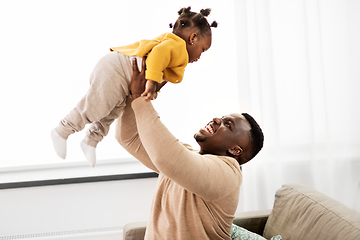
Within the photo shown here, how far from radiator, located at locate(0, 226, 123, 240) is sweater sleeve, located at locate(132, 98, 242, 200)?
1.51m

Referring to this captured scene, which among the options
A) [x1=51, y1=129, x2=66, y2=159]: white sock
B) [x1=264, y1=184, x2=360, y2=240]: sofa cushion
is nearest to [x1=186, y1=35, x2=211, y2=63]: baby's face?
[x1=51, y1=129, x2=66, y2=159]: white sock

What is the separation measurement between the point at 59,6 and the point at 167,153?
1.86 m

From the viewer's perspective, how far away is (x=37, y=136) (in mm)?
2521

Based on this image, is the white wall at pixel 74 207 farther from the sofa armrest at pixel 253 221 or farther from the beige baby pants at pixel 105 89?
the beige baby pants at pixel 105 89

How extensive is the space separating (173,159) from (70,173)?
160 centimetres

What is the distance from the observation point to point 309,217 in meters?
1.56

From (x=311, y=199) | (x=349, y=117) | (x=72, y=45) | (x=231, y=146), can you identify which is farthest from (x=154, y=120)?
(x=72, y=45)

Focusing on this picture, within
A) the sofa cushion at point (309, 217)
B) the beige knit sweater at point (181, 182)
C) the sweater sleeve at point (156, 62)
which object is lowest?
the sofa cushion at point (309, 217)

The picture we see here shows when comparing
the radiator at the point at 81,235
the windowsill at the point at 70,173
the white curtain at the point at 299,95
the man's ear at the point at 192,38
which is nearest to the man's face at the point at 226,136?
the man's ear at the point at 192,38

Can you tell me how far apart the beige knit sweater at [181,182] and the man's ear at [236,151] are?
12 centimetres

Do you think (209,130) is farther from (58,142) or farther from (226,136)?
(58,142)

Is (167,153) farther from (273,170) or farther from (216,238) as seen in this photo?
(273,170)

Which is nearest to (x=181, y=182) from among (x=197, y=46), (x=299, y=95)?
(x=197, y=46)

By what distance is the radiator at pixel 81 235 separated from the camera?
242 cm
